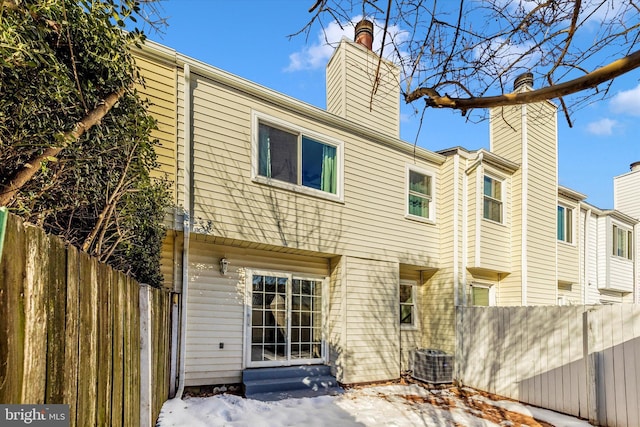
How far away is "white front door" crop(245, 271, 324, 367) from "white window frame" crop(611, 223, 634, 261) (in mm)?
11997

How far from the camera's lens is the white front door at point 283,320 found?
259 inches

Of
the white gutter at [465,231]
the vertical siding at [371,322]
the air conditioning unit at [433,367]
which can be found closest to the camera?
the vertical siding at [371,322]

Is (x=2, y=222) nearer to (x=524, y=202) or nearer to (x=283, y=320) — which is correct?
(x=283, y=320)

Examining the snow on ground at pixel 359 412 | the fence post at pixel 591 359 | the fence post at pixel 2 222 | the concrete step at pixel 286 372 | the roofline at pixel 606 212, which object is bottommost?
the snow on ground at pixel 359 412

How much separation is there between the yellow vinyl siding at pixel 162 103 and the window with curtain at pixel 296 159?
150cm

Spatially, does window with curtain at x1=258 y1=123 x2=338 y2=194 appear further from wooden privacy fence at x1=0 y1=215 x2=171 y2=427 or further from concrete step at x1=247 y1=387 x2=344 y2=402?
wooden privacy fence at x1=0 y1=215 x2=171 y2=427

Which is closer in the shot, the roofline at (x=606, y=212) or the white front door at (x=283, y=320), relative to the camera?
the white front door at (x=283, y=320)

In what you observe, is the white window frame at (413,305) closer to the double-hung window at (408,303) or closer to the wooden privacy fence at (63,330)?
the double-hung window at (408,303)

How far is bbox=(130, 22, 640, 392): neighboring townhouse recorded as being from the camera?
5832 mm

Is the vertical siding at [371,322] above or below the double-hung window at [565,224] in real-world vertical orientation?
below

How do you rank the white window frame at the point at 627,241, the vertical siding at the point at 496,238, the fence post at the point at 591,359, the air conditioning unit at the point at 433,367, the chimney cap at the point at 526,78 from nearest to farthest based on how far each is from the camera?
the chimney cap at the point at 526,78, the fence post at the point at 591,359, the air conditioning unit at the point at 433,367, the vertical siding at the point at 496,238, the white window frame at the point at 627,241

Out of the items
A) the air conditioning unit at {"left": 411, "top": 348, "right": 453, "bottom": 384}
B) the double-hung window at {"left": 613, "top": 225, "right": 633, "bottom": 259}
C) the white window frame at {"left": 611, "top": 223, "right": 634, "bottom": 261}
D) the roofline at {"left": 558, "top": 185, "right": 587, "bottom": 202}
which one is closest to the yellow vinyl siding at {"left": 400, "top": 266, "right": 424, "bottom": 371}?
the air conditioning unit at {"left": 411, "top": 348, "right": 453, "bottom": 384}

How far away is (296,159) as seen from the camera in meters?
6.88

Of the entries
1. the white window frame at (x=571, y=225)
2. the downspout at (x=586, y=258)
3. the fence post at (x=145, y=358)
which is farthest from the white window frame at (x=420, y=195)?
the downspout at (x=586, y=258)
